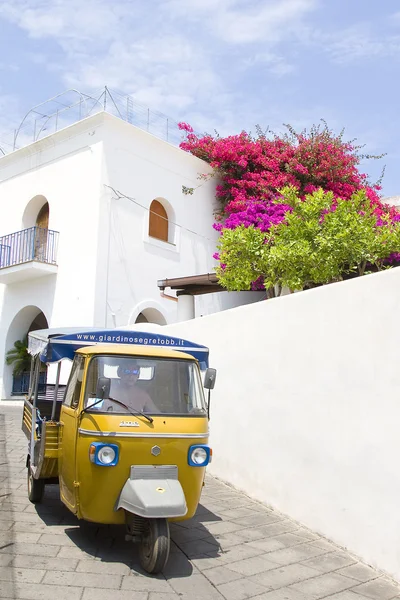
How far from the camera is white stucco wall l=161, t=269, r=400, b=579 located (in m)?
5.43

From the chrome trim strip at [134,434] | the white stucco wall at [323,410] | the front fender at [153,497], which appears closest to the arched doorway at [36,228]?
the white stucco wall at [323,410]

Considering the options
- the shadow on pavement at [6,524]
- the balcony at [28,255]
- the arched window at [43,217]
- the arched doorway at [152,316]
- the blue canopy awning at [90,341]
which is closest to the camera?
the shadow on pavement at [6,524]

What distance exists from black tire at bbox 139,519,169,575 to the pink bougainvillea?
1275 cm

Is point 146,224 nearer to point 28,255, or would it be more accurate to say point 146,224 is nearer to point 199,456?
point 28,255

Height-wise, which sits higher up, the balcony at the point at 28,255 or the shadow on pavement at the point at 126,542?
the balcony at the point at 28,255

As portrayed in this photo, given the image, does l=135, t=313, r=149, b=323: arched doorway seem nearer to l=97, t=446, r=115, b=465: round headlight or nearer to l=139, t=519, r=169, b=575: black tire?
l=97, t=446, r=115, b=465: round headlight

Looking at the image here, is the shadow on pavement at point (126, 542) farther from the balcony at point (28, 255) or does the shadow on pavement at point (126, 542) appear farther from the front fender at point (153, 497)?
Answer: the balcony at point (28, 255)

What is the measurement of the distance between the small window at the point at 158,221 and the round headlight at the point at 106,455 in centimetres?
1170

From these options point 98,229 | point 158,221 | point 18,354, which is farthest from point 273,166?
point 18,354

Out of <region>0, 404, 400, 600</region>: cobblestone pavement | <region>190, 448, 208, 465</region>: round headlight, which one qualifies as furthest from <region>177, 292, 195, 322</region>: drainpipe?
<region>190, 448, 208, 465</region>: round headlight

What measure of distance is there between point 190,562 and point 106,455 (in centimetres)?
128

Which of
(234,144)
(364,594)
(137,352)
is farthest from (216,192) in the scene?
(364,594)

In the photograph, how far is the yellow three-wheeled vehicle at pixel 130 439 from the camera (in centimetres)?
505

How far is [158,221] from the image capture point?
16750 mm
